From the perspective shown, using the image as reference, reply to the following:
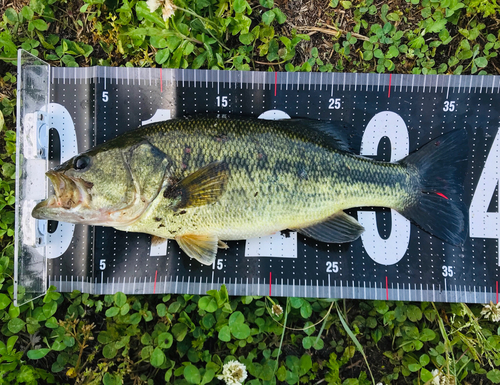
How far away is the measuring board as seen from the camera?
2.86 m

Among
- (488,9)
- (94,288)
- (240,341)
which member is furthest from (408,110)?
(94,288)

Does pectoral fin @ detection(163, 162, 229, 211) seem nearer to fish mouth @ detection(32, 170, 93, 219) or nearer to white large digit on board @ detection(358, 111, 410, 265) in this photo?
fish mouth @ detection(32, 170, 93, 219)

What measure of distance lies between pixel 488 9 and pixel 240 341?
11.9 ft

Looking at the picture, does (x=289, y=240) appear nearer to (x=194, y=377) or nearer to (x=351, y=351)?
(x=351, y=351)

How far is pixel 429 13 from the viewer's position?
9.84 ft

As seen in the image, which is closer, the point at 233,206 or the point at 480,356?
the point at 233,206

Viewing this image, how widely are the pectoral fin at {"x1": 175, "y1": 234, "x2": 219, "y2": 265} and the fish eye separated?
88 centimetres

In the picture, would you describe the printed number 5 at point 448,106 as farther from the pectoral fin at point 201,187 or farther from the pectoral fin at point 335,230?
the pectoral fin at point 201,187

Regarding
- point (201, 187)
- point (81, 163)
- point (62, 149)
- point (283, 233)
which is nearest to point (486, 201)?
point (283, 233)

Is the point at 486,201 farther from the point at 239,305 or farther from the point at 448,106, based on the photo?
the point at 239,305

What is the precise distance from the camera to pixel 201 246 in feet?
8.70

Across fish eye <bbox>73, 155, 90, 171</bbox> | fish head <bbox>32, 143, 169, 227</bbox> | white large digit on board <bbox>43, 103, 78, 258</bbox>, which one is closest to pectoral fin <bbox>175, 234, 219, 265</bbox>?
fish head <bbox>32, 143, 169, 227</bbox>

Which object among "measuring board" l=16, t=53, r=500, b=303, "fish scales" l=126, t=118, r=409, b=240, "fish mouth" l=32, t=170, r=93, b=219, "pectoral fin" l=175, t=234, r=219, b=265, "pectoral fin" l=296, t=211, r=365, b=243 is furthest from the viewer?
"measuring board" l=16, t=53, r=500, b=303

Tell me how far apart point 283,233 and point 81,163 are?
1727 mm
